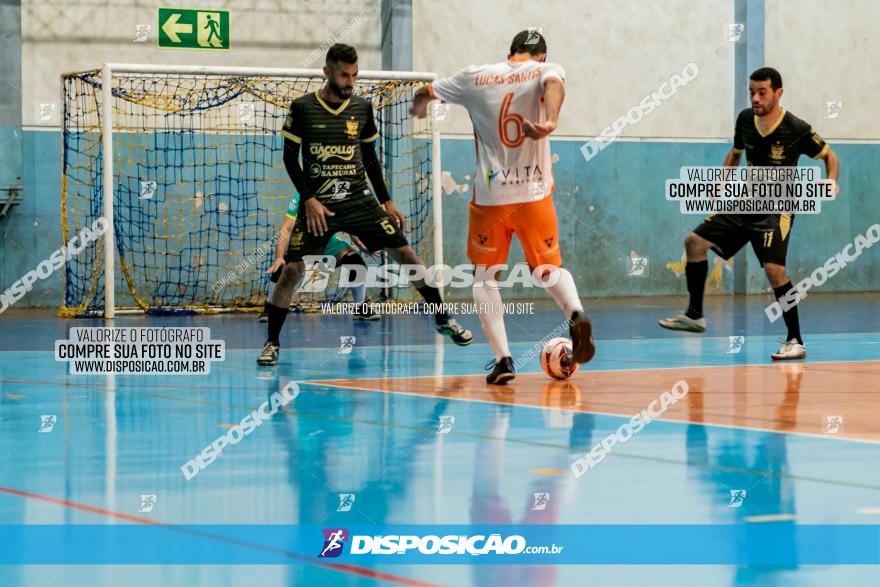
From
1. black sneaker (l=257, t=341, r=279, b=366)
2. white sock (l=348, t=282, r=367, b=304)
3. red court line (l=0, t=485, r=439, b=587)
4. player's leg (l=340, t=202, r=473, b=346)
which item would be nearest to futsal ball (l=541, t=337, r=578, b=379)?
player's leg (l=340, t=202, r=473, b=346)

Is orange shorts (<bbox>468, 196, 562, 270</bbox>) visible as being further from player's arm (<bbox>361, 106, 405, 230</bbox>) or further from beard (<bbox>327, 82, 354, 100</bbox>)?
beard (<bbox>327, 82, 354, 100</bbox>)

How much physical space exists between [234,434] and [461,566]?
8.74 feet

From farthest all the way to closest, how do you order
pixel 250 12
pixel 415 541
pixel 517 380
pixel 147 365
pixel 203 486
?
1. pixel 250 12
2. pixel 147 365
3. pixel 517 380
4. pixel 203 486
5. pixel 415 541

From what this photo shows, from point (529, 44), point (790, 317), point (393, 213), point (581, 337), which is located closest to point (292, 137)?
point (393, 213)

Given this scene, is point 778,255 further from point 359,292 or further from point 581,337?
point 359,292

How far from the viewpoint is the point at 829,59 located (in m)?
22.1

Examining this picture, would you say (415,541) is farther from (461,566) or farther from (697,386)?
(697,386)

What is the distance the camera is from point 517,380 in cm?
868

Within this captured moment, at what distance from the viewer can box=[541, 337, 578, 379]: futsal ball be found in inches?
333

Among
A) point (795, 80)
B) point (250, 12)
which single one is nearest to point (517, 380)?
point (250, 12)

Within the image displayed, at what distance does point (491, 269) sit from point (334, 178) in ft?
5.75

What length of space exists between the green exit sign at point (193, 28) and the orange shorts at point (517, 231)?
1128 cm

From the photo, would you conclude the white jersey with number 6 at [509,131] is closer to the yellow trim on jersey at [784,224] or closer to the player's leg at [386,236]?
the player's leg at [386,236]

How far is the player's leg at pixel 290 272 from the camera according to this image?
929cm
